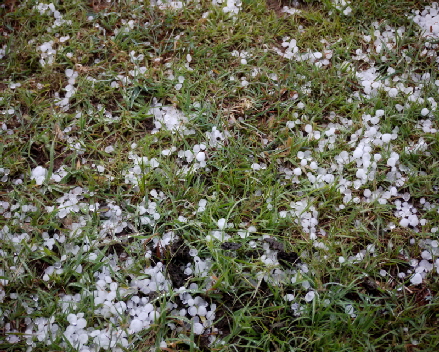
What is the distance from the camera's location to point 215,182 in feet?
6.49

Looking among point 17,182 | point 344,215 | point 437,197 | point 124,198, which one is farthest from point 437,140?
point 17,182

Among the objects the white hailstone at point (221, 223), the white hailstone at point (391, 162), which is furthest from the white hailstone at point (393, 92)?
the white hailstone at point (221, 223)

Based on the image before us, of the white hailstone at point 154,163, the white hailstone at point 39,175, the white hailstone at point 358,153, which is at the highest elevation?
the white hailstone at point 358,153

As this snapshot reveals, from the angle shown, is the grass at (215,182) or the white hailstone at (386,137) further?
the white hailstone at (386,137)

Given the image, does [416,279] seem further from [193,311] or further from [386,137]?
[193,311]

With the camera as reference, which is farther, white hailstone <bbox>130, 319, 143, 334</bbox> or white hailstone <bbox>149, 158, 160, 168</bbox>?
white hailstone <bbox>149, 158, 160, 168</bbox>

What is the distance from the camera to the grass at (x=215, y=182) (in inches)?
66.2

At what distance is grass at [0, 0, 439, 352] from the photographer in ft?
5.51

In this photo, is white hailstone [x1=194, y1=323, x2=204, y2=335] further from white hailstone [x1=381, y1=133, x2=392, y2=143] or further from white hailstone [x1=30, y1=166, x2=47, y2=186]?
white hailstone [x1=381, y1=133, x2=392, y2=143]

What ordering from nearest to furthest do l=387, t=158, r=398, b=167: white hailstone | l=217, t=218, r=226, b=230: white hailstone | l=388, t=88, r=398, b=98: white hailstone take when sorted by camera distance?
l=217, t=218, r=226, b=230: white hailstone
l=387, t=158, r=398, b=167: white hailstone
l=388, t=88, r=398, b=98: white hailstone

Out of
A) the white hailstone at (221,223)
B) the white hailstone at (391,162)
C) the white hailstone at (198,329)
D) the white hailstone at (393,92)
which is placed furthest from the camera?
the white hailstone at (393,92)

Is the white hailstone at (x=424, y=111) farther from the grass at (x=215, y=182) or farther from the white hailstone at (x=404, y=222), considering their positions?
the white hailstone at (x=404, y=222)

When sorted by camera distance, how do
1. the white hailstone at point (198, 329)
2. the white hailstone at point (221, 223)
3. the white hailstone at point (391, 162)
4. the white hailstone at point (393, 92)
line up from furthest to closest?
the white hailstone at point (393, 92) < the white hailstone at point (391, 162) < the white hailstone at point (221, 223) < the white hailstone at point (198, 329)

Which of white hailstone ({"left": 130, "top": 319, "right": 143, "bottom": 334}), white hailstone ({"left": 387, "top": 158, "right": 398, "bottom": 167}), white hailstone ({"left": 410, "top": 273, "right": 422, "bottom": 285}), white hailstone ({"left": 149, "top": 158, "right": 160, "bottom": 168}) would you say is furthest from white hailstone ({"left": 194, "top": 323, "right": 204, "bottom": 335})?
white hailstone ({"left": 387, "top": 158, "right": 398, "bottom": 167})
